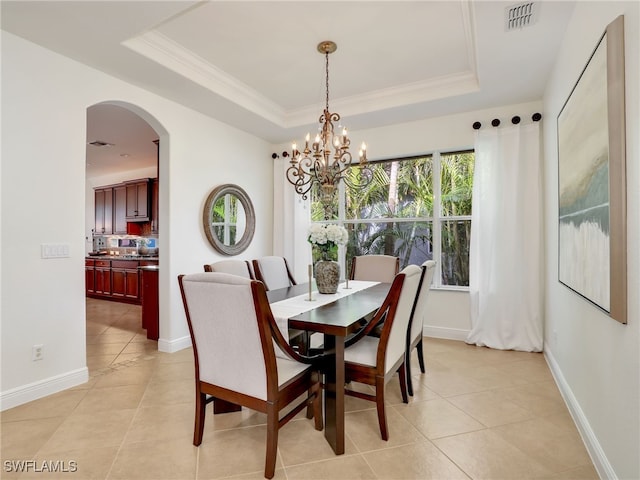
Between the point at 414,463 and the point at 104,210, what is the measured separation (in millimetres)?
7956

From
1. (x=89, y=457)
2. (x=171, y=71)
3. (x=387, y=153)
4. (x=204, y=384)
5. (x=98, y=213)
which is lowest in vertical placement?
(x=89, y=457)

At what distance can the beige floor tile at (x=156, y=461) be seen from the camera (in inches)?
67.3

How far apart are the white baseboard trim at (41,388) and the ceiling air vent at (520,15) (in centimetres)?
408

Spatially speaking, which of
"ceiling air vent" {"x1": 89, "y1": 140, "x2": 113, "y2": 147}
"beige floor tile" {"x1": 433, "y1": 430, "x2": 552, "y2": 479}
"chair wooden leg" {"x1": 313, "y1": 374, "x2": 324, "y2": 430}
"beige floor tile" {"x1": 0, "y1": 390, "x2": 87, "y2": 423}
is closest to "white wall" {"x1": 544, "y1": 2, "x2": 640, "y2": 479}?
"beige floor tile" {"x1": 433, "y1": 430, "x2": 552, "y2": 479}

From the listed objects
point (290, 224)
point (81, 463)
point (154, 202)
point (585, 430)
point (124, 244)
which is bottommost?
point (81, 463)

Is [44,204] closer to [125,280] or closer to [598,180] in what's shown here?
[598,180]

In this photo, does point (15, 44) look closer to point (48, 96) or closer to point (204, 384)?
point (48, 96)

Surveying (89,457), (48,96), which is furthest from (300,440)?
(48,96)

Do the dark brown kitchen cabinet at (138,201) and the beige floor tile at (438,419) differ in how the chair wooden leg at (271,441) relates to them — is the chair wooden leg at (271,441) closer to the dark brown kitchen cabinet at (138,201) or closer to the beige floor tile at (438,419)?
the beige floor tile at (438,419)

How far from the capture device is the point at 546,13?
7.39ft

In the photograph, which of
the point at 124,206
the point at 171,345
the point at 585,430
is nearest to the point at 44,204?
the point at 171,345

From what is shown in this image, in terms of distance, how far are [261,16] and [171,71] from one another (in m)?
0.98

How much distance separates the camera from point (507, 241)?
3.64 meters

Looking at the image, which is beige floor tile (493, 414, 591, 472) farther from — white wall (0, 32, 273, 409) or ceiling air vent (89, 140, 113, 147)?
ceiling air vent (89, 140, 113, 147)
